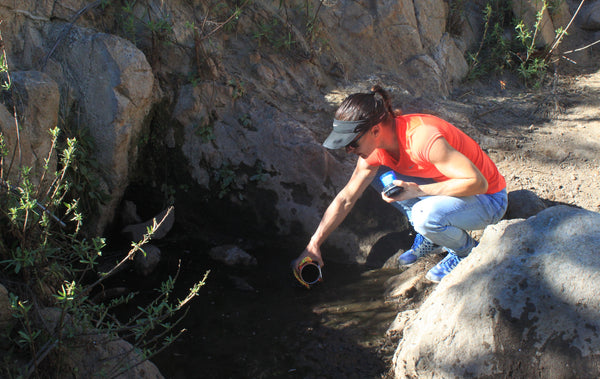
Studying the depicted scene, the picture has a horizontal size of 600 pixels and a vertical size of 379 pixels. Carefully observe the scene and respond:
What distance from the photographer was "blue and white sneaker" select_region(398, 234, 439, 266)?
3500 millimetres

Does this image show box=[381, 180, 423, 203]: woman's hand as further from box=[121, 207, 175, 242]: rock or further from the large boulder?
the large boulder

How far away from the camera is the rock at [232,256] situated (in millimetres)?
3646

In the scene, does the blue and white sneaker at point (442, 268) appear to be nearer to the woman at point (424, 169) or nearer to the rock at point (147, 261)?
the woman at point (424, 169)

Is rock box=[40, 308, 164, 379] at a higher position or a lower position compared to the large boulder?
lower

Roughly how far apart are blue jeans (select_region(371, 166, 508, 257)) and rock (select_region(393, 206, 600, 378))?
487 millimetres

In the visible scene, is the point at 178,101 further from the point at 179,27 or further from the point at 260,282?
the point at 260,282

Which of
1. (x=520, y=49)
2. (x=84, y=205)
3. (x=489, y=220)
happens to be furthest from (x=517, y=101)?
(x=84, y=205)

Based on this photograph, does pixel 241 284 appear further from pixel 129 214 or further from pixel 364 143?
pixel 364 143

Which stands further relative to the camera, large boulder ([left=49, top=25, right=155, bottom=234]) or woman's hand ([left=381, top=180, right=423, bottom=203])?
large boulder ([left=49, top=25, right=155, bottom=234])

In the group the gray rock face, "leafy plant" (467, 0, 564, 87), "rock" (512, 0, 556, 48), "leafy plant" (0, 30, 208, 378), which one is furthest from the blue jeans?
"rock" (512, 0, 556, 48)

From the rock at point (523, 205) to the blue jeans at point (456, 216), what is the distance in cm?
51

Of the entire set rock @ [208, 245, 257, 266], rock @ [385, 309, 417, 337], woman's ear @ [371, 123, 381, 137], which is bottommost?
rock @ [208, 245, 257, 266]

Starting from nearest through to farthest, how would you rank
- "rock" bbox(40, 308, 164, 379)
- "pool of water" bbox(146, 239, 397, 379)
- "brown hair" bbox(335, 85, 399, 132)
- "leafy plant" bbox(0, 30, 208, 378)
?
"leafy plant" bbox(0, 30, 208, 378), "rock" bbox(40, 308, 164, 379), "pool of water" bbox(146, 239, 397, 379), "brown hair" bbox(335, 85, 399, 132)

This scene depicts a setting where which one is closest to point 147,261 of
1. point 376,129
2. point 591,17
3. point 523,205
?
point 376,129
